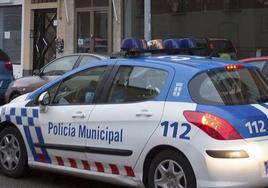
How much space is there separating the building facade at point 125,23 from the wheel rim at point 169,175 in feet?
25.4

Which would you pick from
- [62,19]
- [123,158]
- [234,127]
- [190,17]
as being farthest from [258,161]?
[62,19]

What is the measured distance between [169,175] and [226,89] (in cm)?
98

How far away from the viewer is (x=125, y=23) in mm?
17891

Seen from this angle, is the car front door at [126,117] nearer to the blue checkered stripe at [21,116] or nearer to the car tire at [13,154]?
the blue checkered stripe at [21,116]

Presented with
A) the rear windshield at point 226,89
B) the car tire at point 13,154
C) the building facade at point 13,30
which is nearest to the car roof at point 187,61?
the rear windshield at point 226,89

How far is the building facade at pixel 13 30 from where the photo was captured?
21.3m

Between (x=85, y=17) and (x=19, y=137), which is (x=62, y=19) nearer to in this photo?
(x=85, y=17)

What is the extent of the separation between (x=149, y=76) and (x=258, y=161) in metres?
1.45

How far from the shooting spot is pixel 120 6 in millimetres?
17953

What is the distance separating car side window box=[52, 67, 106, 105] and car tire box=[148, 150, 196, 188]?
47.3 inches

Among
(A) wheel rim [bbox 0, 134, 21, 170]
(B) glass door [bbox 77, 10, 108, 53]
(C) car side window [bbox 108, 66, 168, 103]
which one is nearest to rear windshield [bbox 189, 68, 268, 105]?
(C) car side window [bbox 108, 66, 168, 103]

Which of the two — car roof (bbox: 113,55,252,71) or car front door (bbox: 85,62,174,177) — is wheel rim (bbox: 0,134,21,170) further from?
car roof (bbox: 113,55,252,71)

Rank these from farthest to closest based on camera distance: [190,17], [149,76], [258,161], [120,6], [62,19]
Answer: [62,19], [120,6], [190,17], [149,76], [258,161]

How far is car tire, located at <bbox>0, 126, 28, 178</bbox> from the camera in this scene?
725 cm
